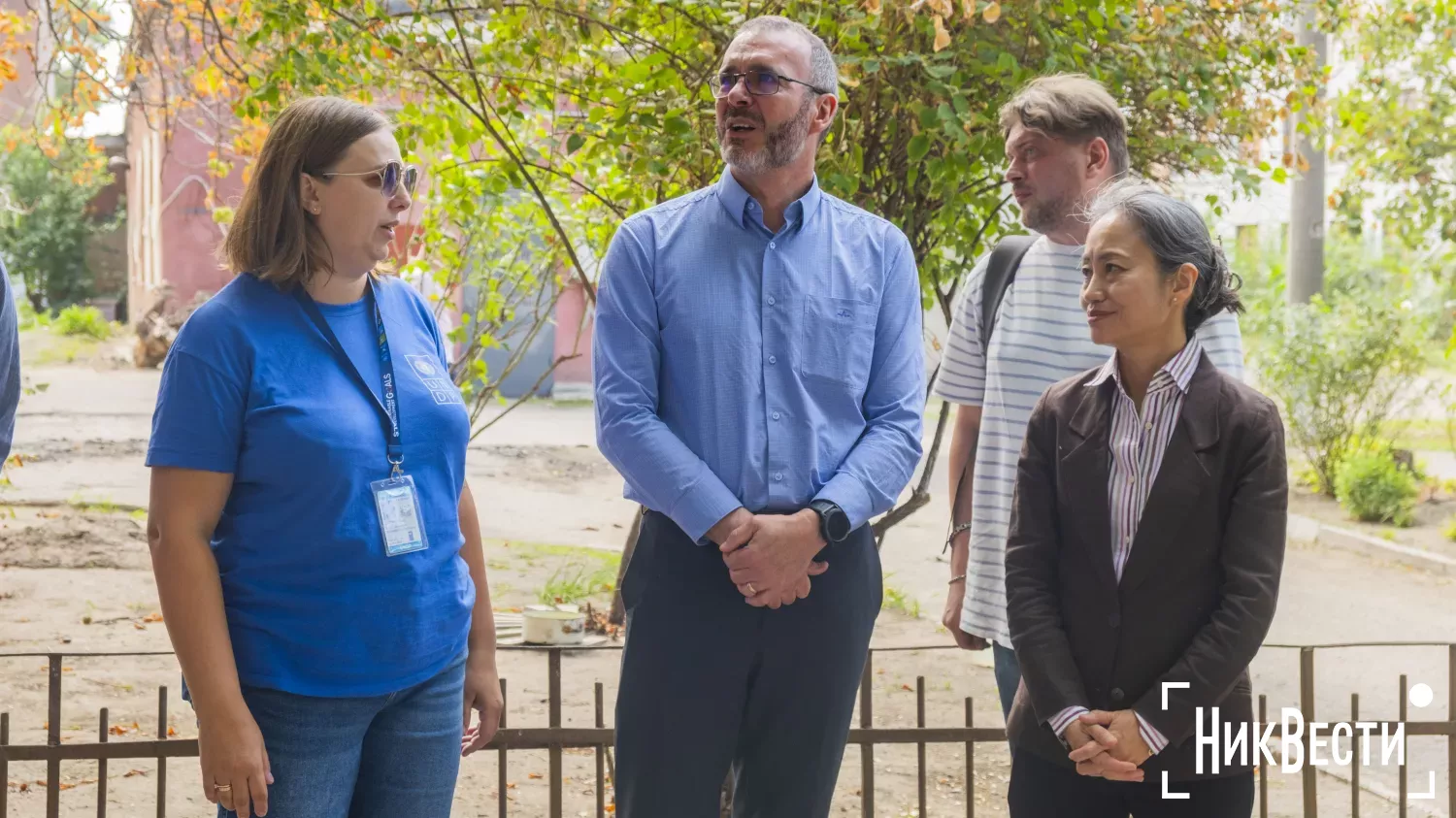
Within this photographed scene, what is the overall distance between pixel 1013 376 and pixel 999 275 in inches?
10.8

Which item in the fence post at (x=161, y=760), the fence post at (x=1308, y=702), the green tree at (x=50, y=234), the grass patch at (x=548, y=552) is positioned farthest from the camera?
the green tree at (x=50, y=234)

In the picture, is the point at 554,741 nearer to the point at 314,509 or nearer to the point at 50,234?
the point at 314,509

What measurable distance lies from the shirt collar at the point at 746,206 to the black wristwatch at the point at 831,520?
641 millimetres

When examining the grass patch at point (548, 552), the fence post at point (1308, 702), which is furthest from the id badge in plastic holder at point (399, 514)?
the grass patch at point (548, 552)

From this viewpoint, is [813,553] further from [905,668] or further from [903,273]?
[905,668]

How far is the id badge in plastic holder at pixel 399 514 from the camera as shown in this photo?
7.65ft

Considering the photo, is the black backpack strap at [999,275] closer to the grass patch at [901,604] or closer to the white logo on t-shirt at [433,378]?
the white logo on t-shirt at [433,378]

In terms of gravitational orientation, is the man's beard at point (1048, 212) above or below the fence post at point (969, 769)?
above

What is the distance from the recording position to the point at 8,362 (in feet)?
8.20

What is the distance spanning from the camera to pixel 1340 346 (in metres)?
13.1

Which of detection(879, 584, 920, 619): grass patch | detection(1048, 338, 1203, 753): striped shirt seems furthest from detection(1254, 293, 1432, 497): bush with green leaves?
detection(1048, 338, 1203, 753): striped shirt

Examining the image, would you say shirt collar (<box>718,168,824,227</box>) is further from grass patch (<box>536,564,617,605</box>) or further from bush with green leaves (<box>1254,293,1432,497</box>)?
bush with green leaves (<box>1254,293,1432,497</box>)

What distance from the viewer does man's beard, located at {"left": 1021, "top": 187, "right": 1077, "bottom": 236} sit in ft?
10.2

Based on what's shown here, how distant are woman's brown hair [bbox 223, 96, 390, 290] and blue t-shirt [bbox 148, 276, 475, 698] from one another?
57 millimetres
